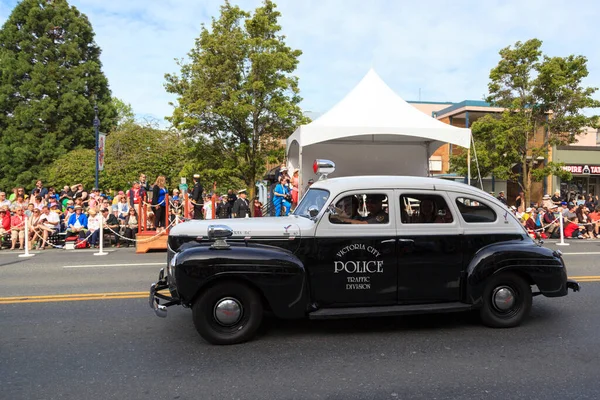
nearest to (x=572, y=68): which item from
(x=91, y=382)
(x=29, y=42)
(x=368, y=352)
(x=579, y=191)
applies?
(x=579, y=191)

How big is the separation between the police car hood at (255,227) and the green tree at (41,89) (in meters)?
36.0

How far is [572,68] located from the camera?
21516 millimetres

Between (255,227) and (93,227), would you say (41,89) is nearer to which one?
(93,227)

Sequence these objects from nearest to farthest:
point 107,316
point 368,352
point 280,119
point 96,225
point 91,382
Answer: point 91,382 < point 368,352 < point 107,316 < point 96,225 < point 280,119

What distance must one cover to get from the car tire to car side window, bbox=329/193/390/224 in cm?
149

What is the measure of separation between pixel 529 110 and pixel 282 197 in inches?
667

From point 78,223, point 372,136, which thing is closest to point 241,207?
point 372,136

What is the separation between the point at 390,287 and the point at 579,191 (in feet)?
107

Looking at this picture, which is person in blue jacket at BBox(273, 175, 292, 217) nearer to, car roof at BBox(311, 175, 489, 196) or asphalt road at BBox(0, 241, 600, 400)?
asphalt road at BBox(0, 241, 600, 400)

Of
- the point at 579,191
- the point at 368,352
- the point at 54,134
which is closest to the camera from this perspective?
the point at 368,352

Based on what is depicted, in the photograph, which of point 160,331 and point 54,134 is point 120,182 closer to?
point 54,134

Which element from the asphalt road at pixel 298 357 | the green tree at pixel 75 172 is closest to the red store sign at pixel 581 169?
the asphalt road at pixel 298 357

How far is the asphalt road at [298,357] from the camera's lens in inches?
141

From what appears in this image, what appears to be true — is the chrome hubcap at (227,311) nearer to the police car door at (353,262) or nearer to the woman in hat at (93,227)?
the police car door at (353,262)
